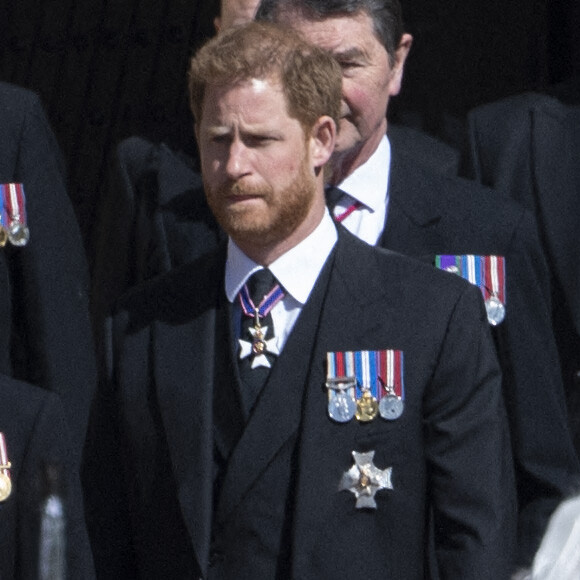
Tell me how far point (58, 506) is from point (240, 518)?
35cm

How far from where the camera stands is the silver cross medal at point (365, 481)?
378 centimetres

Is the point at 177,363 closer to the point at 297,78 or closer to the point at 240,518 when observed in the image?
the point at 240,518

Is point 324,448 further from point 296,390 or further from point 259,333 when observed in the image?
point 259,333

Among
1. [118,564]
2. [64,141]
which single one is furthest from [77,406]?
[64,141]

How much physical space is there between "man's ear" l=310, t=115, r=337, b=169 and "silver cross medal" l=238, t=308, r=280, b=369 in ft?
0.98

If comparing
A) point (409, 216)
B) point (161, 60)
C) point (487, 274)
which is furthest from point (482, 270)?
point (161, 60)

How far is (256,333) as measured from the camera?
12.8ft

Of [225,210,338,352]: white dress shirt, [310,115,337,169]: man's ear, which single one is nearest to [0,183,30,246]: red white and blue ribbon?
[225,210,338,352]: white dress shirt

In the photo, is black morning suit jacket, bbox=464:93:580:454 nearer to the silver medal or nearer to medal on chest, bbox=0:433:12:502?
the silver medal

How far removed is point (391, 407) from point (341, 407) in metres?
0.09

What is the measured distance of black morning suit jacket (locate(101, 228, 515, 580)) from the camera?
378cm

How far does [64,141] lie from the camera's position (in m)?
6.18

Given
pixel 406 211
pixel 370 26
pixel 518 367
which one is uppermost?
pixel 370 26

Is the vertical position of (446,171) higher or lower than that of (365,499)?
higher
